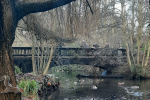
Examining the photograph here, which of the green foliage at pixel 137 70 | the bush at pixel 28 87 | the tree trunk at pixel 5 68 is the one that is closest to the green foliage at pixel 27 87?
the bush at pixel 28 87

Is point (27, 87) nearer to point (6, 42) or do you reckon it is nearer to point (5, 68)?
point (5, 68)

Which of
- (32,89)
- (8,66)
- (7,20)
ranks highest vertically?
(7,20)

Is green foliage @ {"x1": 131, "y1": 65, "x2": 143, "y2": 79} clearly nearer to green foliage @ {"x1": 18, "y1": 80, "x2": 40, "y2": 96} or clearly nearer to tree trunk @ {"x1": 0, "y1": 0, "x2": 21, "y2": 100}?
green foliage @ {"x1": 18, "y1": 80, "x2": 40, "y2": 96}

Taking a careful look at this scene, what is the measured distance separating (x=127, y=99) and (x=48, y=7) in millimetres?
7559

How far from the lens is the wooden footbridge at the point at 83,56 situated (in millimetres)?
16453

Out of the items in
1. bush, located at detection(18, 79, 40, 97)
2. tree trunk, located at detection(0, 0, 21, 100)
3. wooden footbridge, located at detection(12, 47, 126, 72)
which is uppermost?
tree trunk, located at detection(0, 0, 21, 100)

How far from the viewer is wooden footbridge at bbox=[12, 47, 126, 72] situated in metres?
16.5

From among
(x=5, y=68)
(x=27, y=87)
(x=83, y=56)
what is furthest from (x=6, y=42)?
(x=83, y=56)

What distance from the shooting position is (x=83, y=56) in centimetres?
1838

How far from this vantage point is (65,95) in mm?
10609

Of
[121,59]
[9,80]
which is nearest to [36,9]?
[9,80]

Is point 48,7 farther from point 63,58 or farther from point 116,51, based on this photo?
point 116,51

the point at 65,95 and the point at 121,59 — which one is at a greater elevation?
the point at 121,59

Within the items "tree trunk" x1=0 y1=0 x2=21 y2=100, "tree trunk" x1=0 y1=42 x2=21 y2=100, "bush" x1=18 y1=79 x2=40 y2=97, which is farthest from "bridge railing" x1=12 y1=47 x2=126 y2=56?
"tree trunk" x1=0 y1=42 x2=21 y2=100
